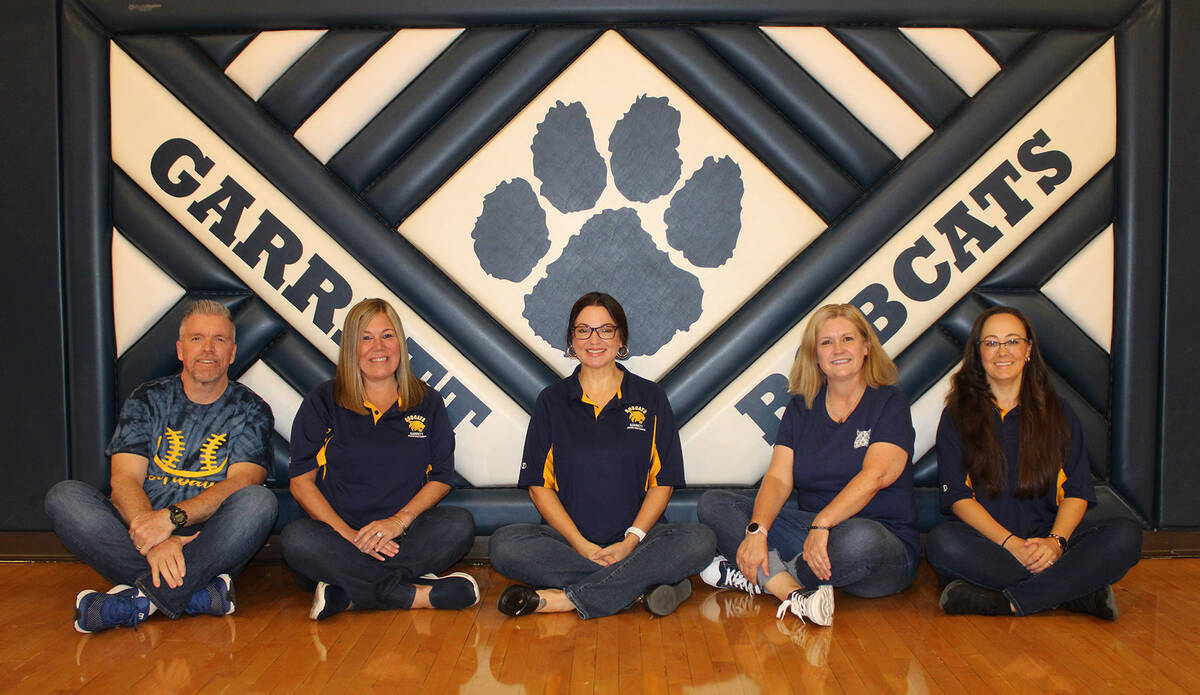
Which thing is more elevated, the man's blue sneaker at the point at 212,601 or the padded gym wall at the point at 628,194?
the padded gym wall at the point at 628,194

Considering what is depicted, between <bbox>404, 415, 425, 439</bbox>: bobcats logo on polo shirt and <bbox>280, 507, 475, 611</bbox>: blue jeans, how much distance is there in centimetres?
33

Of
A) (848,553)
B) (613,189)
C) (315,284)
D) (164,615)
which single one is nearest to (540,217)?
(613,189)

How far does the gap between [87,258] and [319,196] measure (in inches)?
36.8

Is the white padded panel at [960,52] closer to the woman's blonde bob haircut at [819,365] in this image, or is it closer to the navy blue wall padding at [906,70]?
the navy blue wall padding at [906,70]

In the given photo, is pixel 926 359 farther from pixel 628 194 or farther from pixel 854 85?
pixel 628 194

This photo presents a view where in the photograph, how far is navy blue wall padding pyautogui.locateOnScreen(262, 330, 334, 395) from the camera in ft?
11.3

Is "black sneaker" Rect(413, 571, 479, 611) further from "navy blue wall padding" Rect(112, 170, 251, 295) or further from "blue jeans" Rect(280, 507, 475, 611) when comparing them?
"navy blue wall padding" Rect(112, 170, 251, 295)

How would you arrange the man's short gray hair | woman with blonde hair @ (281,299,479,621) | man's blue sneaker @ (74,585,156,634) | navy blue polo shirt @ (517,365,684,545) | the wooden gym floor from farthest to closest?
the man's short gray hair < navy blue polo shirt @ (517,365,684,545) < woman with blonde hair @ (281,299,479,621) < man's blue sneaker @ (74,585,156,634) < the wooden gym floor

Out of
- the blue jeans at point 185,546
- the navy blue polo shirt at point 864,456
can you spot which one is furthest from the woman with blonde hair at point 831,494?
the blue jeans at point 185,546

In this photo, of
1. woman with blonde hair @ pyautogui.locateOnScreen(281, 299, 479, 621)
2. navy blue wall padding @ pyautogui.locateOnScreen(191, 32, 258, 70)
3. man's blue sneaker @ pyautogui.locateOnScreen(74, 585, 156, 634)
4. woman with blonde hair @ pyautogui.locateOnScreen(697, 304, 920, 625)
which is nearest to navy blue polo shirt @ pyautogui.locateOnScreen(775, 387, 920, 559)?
woman with blonde hair @ pyautogui.locateOnScreen(697, 304, 920, 625)

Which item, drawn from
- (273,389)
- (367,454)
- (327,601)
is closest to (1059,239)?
(367,454)

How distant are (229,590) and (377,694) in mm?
901

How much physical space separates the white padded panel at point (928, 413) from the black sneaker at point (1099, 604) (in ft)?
2.63

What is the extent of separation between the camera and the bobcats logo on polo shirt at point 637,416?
304 cm
